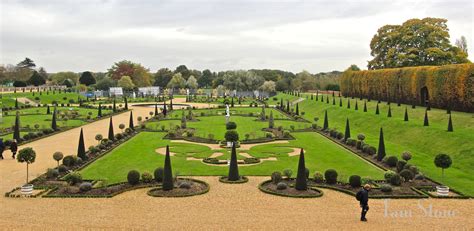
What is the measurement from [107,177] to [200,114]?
42906 mm

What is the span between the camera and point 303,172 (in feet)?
79.5

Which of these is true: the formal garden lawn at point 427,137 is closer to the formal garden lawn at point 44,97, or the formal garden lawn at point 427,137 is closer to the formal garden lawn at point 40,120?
the formal garden lawn at point 40,120

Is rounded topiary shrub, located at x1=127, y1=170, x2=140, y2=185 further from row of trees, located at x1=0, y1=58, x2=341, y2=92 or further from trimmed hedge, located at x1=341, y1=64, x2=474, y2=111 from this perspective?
row of trees, located at x1=0, y1=58, x2=341, y2=92

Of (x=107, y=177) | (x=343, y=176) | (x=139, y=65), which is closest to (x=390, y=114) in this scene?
(x=343, y=176)

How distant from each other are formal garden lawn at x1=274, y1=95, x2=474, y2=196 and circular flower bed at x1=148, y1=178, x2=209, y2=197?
1424cm

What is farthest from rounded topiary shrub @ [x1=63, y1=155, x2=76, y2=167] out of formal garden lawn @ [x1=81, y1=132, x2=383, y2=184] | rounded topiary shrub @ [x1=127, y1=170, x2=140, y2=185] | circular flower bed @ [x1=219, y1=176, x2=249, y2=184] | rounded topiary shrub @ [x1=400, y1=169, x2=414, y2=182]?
rounded topiary shrub @ [x1=400, y1=169, x2=414, y2=182]

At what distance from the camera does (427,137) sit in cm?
3762

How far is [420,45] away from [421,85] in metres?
23.3

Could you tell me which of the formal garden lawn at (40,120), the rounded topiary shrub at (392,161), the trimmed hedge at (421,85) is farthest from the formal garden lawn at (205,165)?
the formal garden lawn at (40,120)

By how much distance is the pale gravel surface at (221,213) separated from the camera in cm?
1848

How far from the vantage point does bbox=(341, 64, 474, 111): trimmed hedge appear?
42531mm

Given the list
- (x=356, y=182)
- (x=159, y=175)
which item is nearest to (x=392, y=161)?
(x=356, y=182)

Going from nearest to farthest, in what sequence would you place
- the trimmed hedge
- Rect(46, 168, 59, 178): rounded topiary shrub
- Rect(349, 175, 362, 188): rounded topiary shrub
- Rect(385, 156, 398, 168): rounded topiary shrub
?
1. Rect(349, 175, 362, 188): rounded topiary shrub
2. Rect(46, 168, 59, 178): rounded topiary shrub
3. Rect(385, 156, 398, 168): rounded topiary shrub
4. the trimmed hedge

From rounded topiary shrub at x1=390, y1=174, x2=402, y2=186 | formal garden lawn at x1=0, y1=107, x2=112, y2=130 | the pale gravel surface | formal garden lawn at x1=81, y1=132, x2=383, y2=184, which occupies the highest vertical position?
formal garden lawn at x1=0, y1=107, x2=112, y2=130
